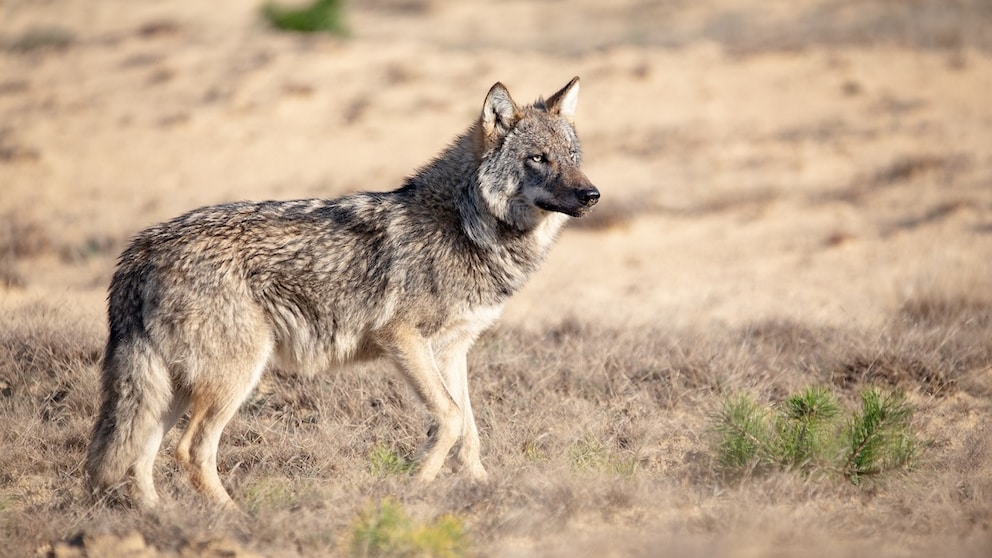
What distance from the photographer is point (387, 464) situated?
5844 mm

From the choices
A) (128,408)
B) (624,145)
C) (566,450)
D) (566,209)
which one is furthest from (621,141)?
(128,408)

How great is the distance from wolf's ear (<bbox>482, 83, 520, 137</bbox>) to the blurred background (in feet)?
11.5

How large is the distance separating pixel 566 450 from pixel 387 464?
1.14m

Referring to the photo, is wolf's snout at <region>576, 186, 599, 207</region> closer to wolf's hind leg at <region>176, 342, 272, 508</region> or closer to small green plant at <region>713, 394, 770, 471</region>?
small green plant at <region>713, 394, 770, 471</region>

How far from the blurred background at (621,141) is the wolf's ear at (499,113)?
3517mm

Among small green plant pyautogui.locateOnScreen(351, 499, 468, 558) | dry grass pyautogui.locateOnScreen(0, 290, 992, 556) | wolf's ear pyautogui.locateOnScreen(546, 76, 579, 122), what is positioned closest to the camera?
small green plant pyautogui.locateOnScreen(351, 499, 468, 558)

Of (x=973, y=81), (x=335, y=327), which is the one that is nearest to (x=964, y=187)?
(x=973, y=81)

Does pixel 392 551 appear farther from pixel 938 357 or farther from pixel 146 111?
pixel 146 111

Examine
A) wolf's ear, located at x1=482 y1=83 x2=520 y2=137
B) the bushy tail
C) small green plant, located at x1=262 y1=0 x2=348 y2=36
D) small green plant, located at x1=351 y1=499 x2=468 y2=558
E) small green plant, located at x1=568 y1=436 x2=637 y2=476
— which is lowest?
small green plant, located at x1=568 y1=436 x2=637 y2=476

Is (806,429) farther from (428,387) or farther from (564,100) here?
(564,100)

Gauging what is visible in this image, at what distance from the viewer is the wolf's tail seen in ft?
17.7

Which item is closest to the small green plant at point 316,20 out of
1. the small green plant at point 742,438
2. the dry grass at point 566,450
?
the dry grass at point 566,450

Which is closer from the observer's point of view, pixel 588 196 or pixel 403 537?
pixel 403 537

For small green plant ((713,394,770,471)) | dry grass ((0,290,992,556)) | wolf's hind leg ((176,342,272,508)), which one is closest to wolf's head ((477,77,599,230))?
dry grass ((0,290,992,556))
